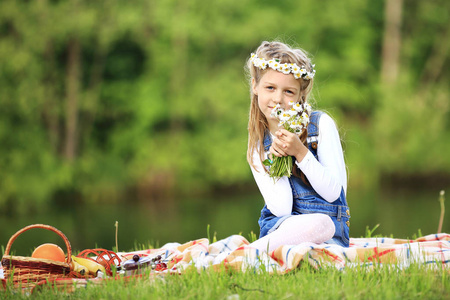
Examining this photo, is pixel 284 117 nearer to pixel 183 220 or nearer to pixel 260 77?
pixel 260 77

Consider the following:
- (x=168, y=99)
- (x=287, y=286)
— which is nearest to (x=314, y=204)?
(x=287, y=286)

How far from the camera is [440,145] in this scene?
18844 millimetres

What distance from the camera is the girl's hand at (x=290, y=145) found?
3338 mm

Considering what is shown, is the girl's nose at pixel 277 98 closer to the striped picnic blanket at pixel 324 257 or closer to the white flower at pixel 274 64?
the white flower at pixel 274 64

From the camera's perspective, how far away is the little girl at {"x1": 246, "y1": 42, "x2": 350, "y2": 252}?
338 centimetres

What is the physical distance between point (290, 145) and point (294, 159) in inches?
12.7

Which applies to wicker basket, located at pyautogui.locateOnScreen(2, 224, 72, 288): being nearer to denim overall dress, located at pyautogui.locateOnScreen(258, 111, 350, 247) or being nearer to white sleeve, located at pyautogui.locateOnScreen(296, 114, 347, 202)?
denim overall dress, located at pyautogui.locateOnScreen(258, 111, 350, 247)

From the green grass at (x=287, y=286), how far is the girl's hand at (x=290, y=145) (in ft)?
2.19

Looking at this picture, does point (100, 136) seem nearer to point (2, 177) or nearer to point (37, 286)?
point (2, 177)

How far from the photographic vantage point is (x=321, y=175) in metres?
3.38

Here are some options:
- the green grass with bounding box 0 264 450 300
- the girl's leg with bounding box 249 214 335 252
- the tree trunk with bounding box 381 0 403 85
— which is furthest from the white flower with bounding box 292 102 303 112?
the tree trunk with bounding box 381 0 403 85

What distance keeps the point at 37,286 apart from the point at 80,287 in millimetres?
235

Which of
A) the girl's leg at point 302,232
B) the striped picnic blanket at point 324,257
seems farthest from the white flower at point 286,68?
the striped picnic blanket at point 324,257

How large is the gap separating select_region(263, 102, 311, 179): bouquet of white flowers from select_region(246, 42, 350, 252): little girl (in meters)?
0.04
